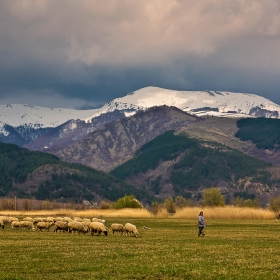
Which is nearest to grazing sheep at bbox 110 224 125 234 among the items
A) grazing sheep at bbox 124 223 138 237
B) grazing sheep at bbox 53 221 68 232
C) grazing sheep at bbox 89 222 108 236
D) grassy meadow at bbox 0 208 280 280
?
grazing sheep at bbox 124 223 138 237

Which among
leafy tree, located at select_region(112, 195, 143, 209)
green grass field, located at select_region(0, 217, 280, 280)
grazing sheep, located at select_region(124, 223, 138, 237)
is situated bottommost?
green grass field, located at select_region(0, 217, 280, 280)

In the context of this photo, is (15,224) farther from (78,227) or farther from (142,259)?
(142,259)

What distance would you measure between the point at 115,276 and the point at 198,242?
19.8 meters

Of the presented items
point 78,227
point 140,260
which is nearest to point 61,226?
point 78,227

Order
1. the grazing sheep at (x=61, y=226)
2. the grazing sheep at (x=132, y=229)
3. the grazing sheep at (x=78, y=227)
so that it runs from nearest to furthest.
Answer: the grazing sheep at (x=132, y=229) < the grazing sheep at (x=78, y=227) < the grazing sheep at (x=61, y=226)

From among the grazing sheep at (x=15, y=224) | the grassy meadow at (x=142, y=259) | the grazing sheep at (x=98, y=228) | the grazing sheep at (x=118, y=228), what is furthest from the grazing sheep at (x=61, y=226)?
the grassy meadow at (x=142, y=259)

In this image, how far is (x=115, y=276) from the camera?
28.3 m

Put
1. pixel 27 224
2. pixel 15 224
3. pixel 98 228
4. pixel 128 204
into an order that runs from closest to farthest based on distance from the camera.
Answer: pixel 98 228, pixel 27 224, pixel 15 224, pixel 128 204

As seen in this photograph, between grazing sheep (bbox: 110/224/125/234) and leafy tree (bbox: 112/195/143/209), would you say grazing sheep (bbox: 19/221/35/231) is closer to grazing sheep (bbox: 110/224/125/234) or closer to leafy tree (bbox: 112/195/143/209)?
grazing sheep (bbox: 110/224/125/234)

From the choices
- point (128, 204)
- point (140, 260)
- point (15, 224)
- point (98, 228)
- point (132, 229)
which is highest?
point (128, 204)

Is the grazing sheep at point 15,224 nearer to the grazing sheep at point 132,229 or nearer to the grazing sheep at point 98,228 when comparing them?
the grazing sheep at point 98,228

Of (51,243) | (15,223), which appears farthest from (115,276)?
(15,223)

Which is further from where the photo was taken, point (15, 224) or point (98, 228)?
point (15, 224)

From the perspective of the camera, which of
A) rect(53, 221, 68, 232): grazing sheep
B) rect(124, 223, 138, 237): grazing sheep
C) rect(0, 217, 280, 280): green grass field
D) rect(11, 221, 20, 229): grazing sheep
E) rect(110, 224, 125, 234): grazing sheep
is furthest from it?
rect(11, 221, 20, 229): grazing sheep
